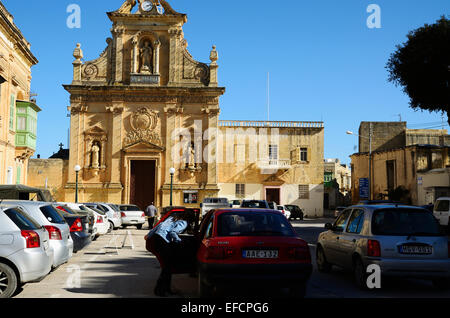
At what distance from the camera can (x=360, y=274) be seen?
373 inches

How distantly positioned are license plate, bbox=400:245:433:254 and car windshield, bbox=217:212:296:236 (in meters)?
2.24

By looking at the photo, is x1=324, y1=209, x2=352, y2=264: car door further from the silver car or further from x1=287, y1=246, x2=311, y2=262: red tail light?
x1=287, y1=246, x2=311, y2=262: red tail light

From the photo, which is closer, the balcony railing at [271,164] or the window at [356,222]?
the window at [356,222]

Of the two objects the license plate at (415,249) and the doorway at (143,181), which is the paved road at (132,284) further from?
the doorway at (143,181)

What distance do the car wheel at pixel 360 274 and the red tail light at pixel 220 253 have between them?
3.04 m

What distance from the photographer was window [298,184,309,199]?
150ft

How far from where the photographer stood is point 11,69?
90.5 ft

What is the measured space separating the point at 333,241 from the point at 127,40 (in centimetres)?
3252

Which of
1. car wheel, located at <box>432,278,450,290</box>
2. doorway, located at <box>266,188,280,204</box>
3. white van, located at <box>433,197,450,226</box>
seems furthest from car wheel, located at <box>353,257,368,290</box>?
doorway, located at <box>266,188,280,204</box>

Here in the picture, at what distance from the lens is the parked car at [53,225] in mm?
10172

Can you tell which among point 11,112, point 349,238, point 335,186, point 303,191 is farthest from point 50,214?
point 335,186

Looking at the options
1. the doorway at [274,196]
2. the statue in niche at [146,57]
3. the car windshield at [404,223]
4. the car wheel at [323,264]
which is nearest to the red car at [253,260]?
the car windshield at [404,223]

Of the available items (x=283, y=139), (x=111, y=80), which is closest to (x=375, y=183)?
(x=283, y=139)

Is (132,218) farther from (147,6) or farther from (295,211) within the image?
(147,6)
